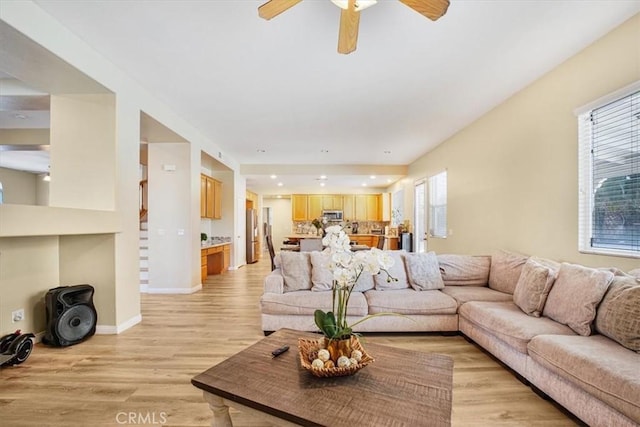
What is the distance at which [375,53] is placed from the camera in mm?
2898

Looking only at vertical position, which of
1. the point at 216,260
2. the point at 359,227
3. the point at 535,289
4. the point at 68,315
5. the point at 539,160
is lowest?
the point at 216,260

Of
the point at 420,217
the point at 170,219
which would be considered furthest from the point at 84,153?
the point at 420,217

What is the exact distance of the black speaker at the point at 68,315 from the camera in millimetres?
2961

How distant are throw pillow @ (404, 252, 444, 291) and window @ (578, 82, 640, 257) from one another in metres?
1.38

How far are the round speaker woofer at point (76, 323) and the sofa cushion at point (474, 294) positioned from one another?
3.89 meters

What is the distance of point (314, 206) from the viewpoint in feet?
36.3

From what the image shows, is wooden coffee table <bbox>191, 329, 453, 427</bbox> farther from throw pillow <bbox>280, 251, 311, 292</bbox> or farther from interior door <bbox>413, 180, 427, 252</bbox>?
interior door <bbox>413, 180, 427, 252</bbox>

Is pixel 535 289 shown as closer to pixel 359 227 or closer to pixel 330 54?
pixel 330 54

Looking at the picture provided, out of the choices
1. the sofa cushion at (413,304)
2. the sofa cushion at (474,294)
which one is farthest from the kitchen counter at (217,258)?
the sofa cushion at (474,294)

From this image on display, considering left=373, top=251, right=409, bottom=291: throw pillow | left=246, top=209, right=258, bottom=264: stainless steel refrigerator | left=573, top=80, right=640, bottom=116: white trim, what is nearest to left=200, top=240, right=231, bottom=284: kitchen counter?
left=246, top=209, right=258, bottom=264: stainless steel refrigerator

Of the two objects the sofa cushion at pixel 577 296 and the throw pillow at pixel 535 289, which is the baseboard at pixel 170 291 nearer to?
the throw pillow at pixel 535 289

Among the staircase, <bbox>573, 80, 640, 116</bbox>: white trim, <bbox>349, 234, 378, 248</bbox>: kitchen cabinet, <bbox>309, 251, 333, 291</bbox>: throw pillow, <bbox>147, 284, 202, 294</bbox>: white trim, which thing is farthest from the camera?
<bbox>349, 234, 378, 248</bbox>: kitchen cabinet

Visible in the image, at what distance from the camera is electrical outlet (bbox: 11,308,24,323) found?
9.65 ft

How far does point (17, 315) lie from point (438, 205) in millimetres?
6525
